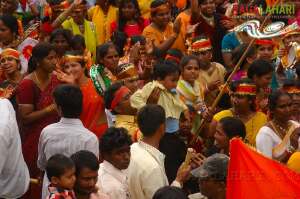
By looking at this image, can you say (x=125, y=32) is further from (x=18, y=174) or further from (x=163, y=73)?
(x=18, y=174)

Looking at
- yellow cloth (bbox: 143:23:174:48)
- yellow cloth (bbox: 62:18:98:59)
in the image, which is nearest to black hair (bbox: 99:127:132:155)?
yellow cloth (bbox: 143:23:174:48)

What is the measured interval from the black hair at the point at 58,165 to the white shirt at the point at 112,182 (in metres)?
0.45

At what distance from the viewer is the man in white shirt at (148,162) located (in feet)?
27.0

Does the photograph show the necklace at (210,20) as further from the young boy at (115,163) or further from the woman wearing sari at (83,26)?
the young boy at (115,163)

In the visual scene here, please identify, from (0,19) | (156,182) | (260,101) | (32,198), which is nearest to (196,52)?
(260,101)

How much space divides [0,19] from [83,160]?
4817mm

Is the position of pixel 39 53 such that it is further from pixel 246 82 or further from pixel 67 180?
pixel 67 180

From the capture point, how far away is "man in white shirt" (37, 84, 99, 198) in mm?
8656

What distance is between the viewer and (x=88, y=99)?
10.3 m

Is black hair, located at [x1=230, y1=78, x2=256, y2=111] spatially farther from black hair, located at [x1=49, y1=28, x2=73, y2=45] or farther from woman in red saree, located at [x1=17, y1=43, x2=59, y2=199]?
black hair, located at [x1=49, y1=28, x2=73, y2=45]

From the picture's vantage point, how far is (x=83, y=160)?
25.2 ft

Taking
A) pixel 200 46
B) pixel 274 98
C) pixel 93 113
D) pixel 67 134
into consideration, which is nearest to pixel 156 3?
pixel 200 46

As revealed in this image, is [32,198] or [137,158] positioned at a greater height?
[137,158]

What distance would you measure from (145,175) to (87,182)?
73cm
